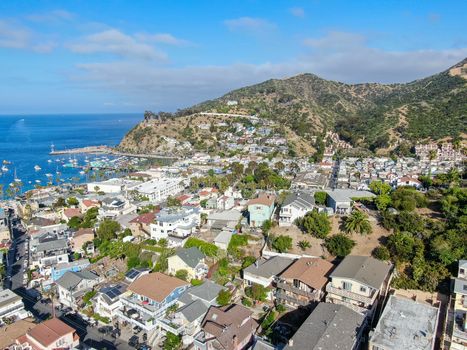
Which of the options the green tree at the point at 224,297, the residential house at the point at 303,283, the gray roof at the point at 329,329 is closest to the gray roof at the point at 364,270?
the residential house at the point at 303,283

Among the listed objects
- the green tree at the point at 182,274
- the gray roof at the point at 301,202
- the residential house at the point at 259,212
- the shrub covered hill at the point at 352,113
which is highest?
the shrub covered hill at the point at 352,113

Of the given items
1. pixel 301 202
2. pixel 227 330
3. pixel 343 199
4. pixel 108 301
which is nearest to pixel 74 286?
pixel 108 301

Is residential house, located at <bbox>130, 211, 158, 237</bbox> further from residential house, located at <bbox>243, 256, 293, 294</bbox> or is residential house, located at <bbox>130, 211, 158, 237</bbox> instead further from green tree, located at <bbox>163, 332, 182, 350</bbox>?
green tree, located at <bbox>163, 332, 182, 350</bbox>

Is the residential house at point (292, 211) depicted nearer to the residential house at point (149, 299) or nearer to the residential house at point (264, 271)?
the residential house at point (264, 271)

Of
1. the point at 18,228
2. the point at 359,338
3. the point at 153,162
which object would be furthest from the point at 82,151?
the point at 359,338

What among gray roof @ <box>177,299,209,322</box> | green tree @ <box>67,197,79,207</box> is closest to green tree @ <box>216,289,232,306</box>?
gray roof @ <box>177,299,209,322</box>

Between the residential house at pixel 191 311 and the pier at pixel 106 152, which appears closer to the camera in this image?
the residential house at pixel 191 311

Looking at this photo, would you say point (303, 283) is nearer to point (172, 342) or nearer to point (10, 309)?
point (172, 342)
